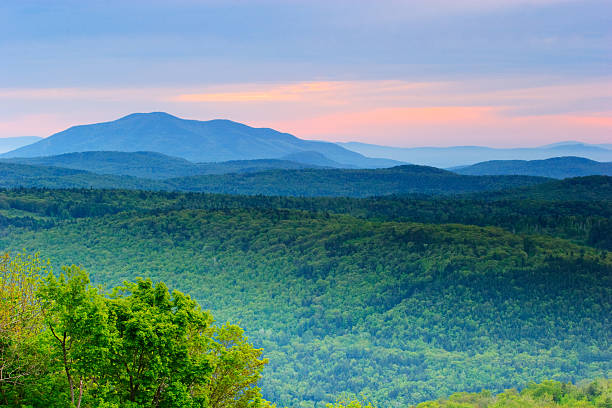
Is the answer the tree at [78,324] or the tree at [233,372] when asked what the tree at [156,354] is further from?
the tree at [233,372]

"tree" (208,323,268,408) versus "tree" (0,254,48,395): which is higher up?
"tree" (0,254,48,395)

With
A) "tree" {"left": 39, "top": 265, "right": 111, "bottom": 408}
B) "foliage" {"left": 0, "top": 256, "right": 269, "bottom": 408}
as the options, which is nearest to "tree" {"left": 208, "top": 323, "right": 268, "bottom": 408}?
"foliage" {"left": 0, "top": 256, "right": 269, "bottom": 408}

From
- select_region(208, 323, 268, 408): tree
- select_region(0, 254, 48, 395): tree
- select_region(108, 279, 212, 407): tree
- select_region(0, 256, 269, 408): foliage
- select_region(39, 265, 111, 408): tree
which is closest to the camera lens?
select_region(39, 265, 111, 408): tree

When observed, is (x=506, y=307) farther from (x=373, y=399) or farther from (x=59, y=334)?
(x=59, y=334)

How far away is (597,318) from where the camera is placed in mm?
164125

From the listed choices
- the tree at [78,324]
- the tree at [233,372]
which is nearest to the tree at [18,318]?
the tree at [78,324]

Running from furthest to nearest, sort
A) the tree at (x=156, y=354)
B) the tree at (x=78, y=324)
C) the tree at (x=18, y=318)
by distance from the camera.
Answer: the tree at (x=18, y=318) < the tree at (x=156, y=354) < the tree at (x=78, y=324)

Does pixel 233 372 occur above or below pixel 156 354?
below

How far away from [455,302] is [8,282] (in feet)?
555

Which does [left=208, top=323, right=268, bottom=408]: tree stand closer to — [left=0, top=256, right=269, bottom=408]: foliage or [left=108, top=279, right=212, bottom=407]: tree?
[left=0, top=256, right=269, bottom=408]: foliage

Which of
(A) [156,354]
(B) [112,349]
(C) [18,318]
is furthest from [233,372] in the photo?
(C) [18,318]

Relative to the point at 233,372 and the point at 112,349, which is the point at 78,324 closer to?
the point at 112,349

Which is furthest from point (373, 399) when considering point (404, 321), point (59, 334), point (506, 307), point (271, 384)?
point (59, 334)

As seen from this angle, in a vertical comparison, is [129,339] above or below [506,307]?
above
